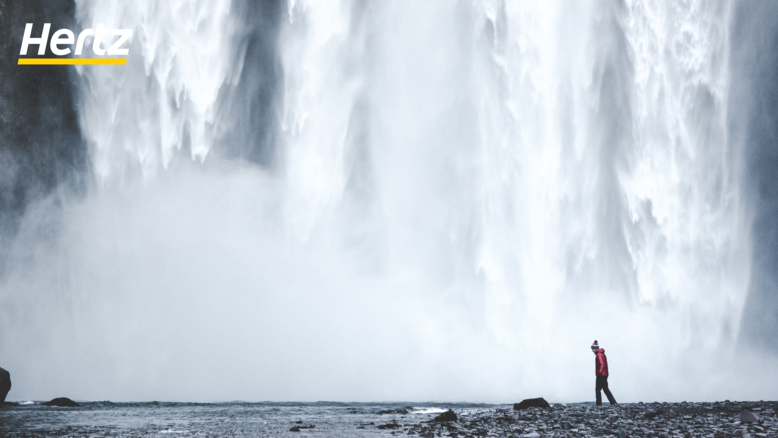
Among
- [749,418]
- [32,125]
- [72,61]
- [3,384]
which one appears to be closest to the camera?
[749,418]

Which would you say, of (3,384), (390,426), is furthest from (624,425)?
(3,384)

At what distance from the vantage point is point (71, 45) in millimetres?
40594

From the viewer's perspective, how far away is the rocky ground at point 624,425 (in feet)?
36.3

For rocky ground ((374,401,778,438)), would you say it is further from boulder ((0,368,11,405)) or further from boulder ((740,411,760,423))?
boulder ((0,368,11,405))

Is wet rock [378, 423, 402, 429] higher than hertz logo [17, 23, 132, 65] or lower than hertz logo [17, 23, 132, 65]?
lower

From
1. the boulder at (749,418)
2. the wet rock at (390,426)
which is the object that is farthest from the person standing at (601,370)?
the wet rock at (390,426)

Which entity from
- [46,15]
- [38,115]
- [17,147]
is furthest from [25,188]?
[46,15]

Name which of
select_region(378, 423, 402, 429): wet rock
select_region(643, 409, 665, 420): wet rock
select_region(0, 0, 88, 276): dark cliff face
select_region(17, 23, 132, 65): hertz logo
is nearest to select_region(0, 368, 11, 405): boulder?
select_region(0, 0, 88, 276): dark cliff face

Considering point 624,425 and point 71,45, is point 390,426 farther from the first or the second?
point 71,45

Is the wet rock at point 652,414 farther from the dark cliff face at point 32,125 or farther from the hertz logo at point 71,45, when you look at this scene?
the dark cliff face at point 32,125

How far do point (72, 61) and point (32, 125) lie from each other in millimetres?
5704

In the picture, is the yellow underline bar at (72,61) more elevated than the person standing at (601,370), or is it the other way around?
the yellow underline bar at (72,61)

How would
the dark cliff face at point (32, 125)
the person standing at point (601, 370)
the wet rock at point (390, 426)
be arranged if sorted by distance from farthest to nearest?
the dark cliff face at point (32, 125) → the person standing at point (601, 370) → the wet rock at point (390, 426)

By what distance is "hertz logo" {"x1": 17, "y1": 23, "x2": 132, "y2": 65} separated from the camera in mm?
37531
